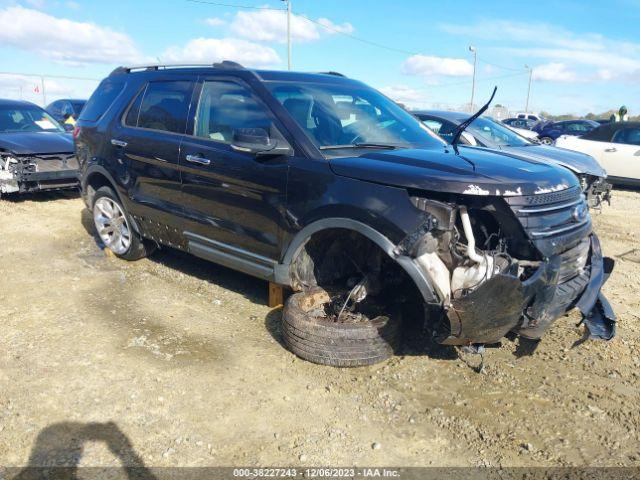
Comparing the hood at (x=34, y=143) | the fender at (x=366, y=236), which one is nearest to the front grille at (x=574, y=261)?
the fender at (x=366, y=236)

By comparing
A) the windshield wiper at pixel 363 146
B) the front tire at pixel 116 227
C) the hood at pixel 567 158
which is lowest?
the front tire at pixel 116 227

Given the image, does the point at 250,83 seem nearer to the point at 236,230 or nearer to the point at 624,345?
the point at 236,230

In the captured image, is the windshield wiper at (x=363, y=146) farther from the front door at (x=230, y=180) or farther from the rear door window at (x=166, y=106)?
the rear door window at (x=166, y=106)

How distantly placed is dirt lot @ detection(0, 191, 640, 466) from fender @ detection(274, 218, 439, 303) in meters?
0.62

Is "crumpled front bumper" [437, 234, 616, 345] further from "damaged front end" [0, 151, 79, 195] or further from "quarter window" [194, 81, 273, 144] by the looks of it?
"damaged front end" [0, 151, 79, 195]

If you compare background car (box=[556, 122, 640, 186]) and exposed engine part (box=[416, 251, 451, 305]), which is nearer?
exposed engine part (box=[416, 251, 451, 305])

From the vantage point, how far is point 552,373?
3654mm

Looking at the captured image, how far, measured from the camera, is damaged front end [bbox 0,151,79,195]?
8.50 meters

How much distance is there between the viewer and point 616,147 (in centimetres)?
1134

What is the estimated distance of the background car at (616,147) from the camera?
36.7 feet

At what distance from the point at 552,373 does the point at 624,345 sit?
870mm

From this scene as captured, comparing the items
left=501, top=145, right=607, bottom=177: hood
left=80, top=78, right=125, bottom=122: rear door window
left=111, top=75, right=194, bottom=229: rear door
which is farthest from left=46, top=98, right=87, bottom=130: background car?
left=501, top=145, right=607, bottom=177: hood

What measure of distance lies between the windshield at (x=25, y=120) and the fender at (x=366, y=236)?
7825mm

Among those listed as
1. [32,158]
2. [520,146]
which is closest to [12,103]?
[32,158]
